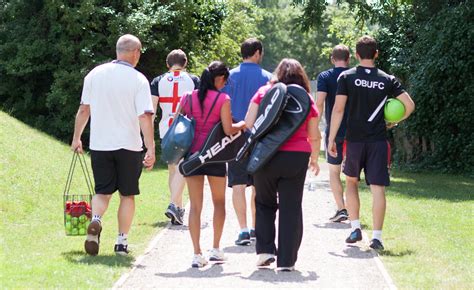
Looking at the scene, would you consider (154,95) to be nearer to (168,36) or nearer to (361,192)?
(361,192)

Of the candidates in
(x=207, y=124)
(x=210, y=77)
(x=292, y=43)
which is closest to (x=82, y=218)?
(x=207, y=124)

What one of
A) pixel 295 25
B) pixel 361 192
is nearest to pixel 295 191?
pixel 361 192

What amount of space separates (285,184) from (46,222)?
158 inches

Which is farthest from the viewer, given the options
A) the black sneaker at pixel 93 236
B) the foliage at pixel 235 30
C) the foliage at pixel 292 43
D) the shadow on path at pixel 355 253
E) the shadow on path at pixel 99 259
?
the foliage at pixel 292 43

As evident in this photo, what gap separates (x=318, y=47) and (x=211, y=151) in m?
68.6

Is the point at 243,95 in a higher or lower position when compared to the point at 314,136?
higher

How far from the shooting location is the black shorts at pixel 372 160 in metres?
10.0

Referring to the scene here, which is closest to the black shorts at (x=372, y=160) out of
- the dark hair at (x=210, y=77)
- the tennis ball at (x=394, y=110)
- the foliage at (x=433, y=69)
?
the tennis ball at (x=394, y=110)

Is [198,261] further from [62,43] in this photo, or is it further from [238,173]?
[62,43]

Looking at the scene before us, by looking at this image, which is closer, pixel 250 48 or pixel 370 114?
pixel 370 114

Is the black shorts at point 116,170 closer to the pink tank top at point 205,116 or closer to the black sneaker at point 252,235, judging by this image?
the pink tank top at point 205,116

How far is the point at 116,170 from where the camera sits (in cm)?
930

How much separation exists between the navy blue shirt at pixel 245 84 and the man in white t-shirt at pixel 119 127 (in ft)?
4.37

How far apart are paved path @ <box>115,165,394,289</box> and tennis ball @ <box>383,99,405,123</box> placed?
138 centimetres
